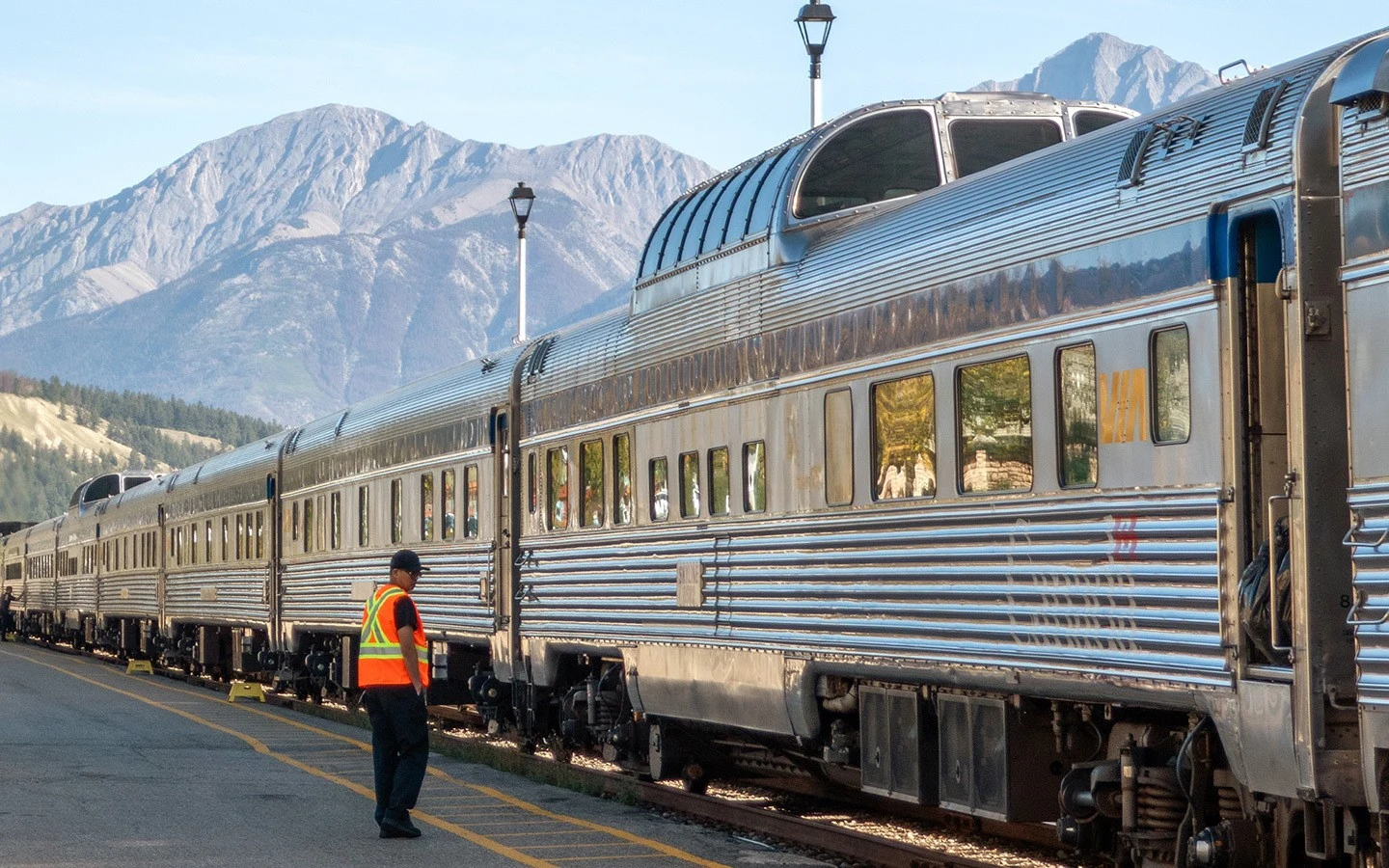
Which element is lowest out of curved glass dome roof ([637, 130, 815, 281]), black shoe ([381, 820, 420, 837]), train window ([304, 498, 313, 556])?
black shoe ([381, 820, 420, 837])

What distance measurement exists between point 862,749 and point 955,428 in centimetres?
225

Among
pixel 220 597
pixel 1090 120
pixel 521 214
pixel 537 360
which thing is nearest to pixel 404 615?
pixel 537 360

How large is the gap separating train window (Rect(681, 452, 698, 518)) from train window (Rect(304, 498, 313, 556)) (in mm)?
12657

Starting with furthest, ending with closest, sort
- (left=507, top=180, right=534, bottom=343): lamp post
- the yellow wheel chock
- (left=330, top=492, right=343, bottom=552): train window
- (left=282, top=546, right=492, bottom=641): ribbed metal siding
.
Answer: the yellow wheel chock, (left=507, top=180, right=534, bottom=343): lamp post, (left=330, top=492, right=343, bottom=552): train window, (left=282, top=546, right=492, bottom=641): ribbed metal siding

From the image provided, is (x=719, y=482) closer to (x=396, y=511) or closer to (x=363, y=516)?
(x=396, y=511)

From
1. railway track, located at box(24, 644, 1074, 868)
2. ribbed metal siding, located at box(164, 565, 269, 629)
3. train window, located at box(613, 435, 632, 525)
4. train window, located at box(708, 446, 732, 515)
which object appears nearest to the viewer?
railway track, located at box(24, 644, 1074, 868)

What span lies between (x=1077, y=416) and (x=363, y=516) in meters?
14.8

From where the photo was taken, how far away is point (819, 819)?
13.0m

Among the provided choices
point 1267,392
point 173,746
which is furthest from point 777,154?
point 173,746

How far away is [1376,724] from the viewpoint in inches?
264

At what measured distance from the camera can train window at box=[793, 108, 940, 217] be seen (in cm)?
1233

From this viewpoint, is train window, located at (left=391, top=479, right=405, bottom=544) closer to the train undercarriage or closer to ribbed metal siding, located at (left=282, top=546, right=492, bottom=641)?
ribbed metal siding, located at (left=282, top=546, right=492, bottom=641)

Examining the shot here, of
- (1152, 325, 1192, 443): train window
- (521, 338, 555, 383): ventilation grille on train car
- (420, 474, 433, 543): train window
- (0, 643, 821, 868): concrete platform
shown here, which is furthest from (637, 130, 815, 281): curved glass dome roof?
(420, 474, 433, 543): train window

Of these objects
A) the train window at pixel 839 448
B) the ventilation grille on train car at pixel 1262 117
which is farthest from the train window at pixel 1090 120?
the ventilation grille on train car at pixel 1262 117
